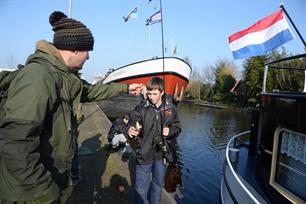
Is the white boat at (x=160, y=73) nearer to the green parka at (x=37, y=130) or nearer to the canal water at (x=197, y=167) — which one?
the canal water at (x=197, y=167)

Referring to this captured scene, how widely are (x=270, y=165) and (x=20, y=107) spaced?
276 centimetres

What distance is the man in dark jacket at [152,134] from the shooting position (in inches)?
132

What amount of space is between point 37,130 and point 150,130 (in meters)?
1.93

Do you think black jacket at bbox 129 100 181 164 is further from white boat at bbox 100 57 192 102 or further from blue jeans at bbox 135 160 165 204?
white boat at bbox 100 57 192 102

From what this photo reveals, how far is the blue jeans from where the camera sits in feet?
11.0

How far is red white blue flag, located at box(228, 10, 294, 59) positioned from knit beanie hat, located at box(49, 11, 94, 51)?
176 inches

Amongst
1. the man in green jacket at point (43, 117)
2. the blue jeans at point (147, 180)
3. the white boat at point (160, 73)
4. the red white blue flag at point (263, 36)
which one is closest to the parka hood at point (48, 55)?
the man in green jacket at point (43, 117)

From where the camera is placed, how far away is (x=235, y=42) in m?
6.14

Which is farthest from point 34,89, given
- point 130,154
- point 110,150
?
point 110,150

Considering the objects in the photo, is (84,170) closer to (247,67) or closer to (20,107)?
(20,107)

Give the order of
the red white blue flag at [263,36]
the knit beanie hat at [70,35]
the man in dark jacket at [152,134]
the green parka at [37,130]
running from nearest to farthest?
1. the green parka at [37,130]
2. the knit beanie hat at [70,35]
3. the man in dark jacket at [152,134]
4. the red white blue flag at [263,36]

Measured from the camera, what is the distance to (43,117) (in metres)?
1.57

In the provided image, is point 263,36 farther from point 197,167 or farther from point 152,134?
point 197,167

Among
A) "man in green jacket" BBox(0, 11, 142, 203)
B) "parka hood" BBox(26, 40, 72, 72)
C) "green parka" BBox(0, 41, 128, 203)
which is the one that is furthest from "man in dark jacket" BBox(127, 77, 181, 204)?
"parka hood" BBox(26, 40, 72, 72)
